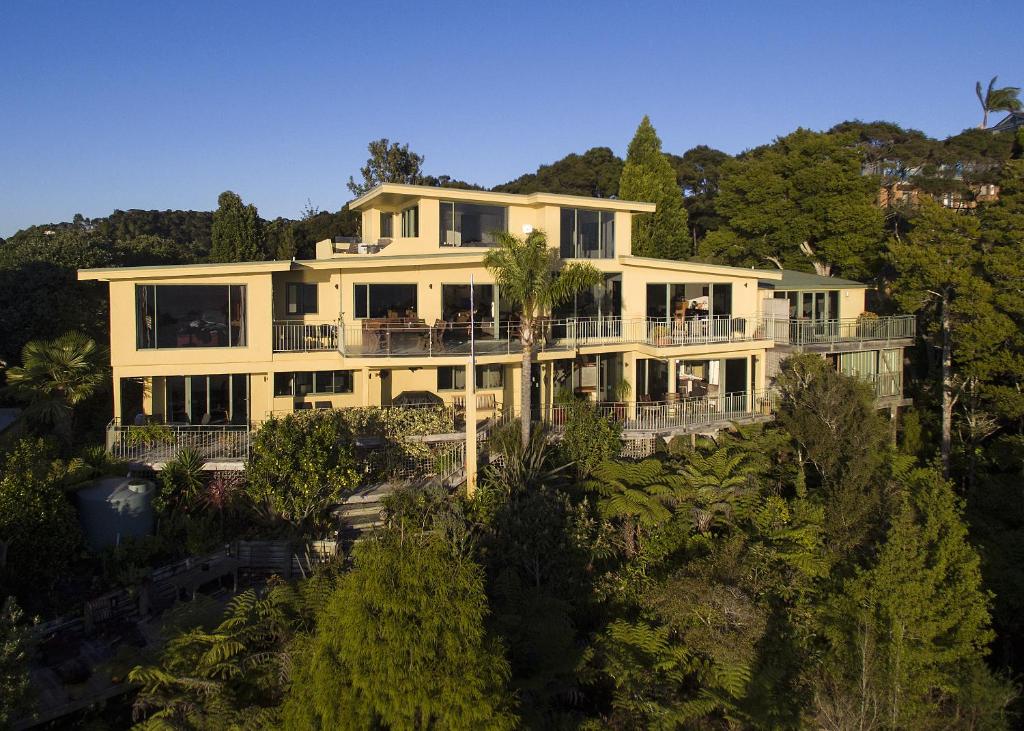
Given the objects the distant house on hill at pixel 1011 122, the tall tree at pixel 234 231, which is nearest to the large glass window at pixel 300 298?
the tall tree at pixel 234 231

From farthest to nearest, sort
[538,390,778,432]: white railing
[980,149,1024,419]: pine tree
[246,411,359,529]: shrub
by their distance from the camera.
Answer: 1. [980,149,1024,419]: pine tree
2. [538,390,778,432]: white railing
3. [246,411,359,529]: shrub

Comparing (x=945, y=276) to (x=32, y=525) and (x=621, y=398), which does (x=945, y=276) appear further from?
(x=32, y=525)

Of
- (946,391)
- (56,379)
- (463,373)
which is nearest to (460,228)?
(463,373)

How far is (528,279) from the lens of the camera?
20172mm

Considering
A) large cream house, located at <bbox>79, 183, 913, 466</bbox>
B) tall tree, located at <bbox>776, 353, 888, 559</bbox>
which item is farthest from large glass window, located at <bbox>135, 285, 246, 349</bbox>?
tall tree, located at <bbox>776, 353, 888, 559</bbox>

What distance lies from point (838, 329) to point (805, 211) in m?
11.8

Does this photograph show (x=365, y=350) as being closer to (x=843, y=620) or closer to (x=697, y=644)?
(x=697, y=644)

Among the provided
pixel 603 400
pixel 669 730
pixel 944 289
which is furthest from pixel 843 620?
pixel 944 289

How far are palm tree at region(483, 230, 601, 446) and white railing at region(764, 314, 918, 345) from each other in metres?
9.99

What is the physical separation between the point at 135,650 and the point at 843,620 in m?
12.9

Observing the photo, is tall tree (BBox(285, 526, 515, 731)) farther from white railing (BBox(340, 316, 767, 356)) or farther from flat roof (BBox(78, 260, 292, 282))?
flat roof (BBox(78, 260, 292, 282))

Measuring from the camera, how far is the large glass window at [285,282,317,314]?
23.2 m

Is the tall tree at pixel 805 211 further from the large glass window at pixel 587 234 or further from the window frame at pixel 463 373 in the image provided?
the window frame at pixel 463 373

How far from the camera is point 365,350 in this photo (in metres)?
21.8
